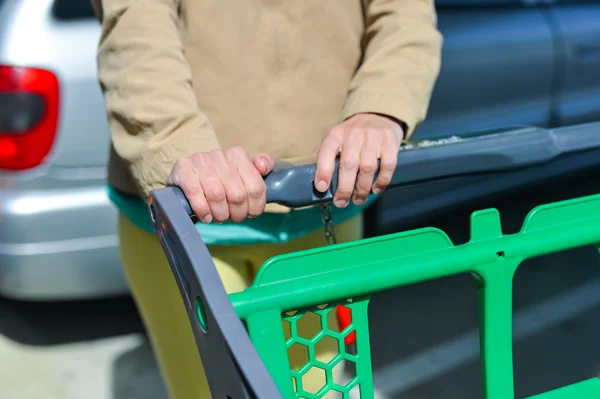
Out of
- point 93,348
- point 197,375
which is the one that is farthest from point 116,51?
point 93,348

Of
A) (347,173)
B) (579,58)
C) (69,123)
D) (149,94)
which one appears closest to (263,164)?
(347,173)

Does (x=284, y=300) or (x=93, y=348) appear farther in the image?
(x=93, y=348)

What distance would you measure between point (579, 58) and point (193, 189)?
6.75 feet

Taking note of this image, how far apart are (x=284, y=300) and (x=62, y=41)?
1352 mm

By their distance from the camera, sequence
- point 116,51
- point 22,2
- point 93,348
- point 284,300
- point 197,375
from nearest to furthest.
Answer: point 284,300
point 116,51
point 197,375
point 22,2
point 93,348

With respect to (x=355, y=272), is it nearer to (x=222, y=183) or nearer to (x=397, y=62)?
(x=222, y=183)

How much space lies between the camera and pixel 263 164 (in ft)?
2.26

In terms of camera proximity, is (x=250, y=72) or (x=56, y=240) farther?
(x=56, y=240)

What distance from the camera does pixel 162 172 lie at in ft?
2.55

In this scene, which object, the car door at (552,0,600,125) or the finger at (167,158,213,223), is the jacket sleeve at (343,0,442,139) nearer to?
the finger at (167,158,213,223)

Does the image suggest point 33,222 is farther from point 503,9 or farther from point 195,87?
point 503,9

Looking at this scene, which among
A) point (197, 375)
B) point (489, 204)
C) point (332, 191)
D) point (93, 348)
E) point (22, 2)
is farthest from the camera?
point (489, 204)

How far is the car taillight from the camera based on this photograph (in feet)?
5.32

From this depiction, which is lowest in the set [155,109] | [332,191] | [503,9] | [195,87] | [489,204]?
[332,191]
